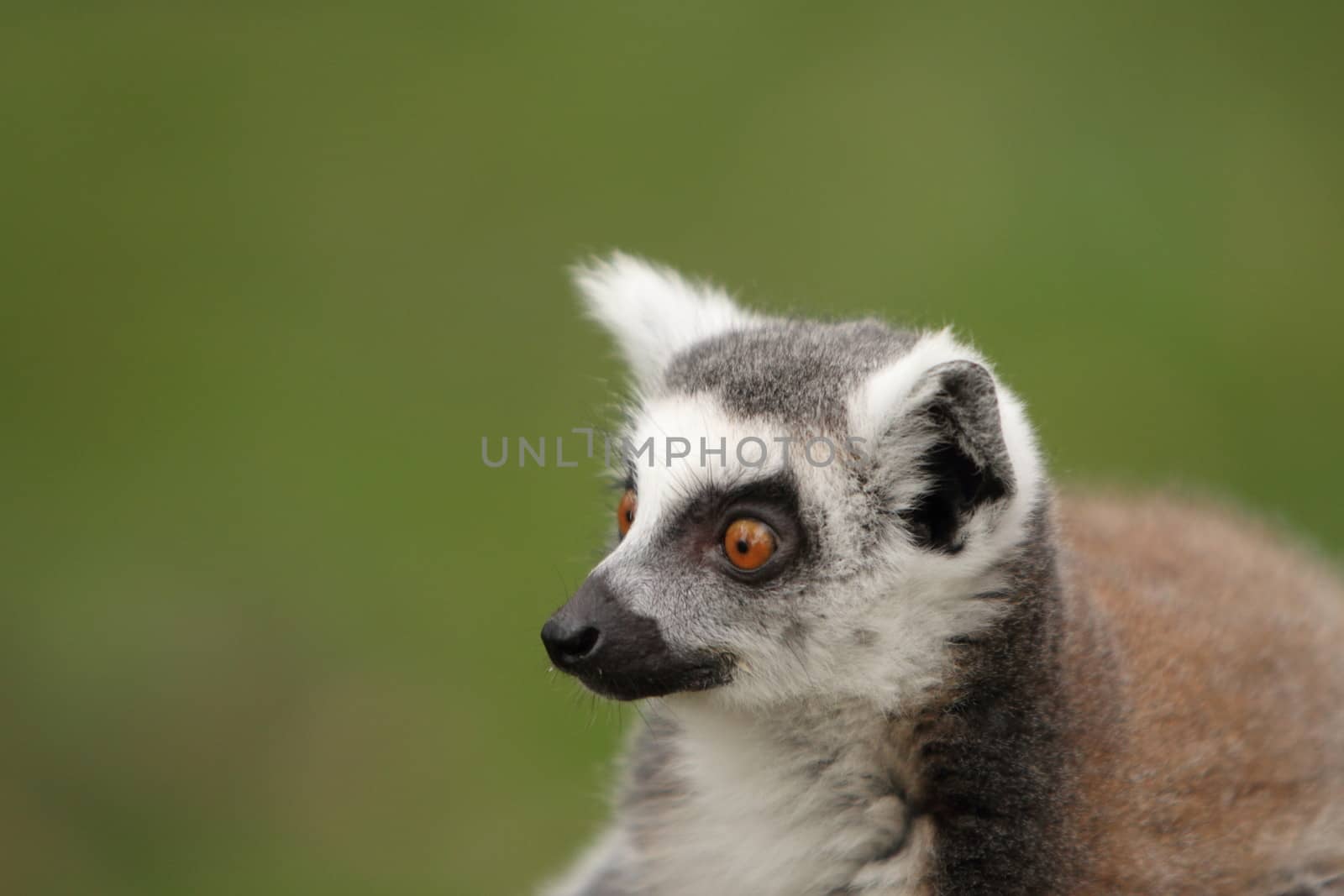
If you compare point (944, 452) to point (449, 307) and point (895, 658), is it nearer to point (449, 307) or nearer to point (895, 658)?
point (895, 658)

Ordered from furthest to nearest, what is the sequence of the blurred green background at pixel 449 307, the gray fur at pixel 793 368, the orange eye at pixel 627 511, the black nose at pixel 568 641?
the blurred green background at pixel 449 307 → the orange eye at pixel 627 511 → the gray fur at pixel 793 368 → the black nose at pixel 568 641

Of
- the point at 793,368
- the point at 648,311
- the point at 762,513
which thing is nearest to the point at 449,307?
the point at 648,311

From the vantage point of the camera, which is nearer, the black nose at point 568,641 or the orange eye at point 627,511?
the black nose at point 568,641

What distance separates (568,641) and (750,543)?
1.39 ft

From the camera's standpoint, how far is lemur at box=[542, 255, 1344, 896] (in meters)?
2.77

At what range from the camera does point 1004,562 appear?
282 cm

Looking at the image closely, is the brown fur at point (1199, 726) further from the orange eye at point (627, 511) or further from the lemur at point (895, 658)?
the orange eye at point (627, 511)

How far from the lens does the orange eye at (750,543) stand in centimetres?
281

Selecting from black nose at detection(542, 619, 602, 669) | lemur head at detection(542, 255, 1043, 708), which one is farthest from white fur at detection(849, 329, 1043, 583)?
black nose at detection(542, 619, 602, 669)

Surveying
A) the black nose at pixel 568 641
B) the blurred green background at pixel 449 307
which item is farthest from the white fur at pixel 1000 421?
the blurred green background at pixel 449 307

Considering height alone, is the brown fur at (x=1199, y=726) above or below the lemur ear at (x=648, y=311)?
below

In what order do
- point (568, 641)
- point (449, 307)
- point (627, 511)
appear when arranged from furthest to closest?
1. point (449, 307)
2. point (627, 511)
3. point (568, 641)

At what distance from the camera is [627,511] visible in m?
3.10

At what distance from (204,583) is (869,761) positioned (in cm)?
464
